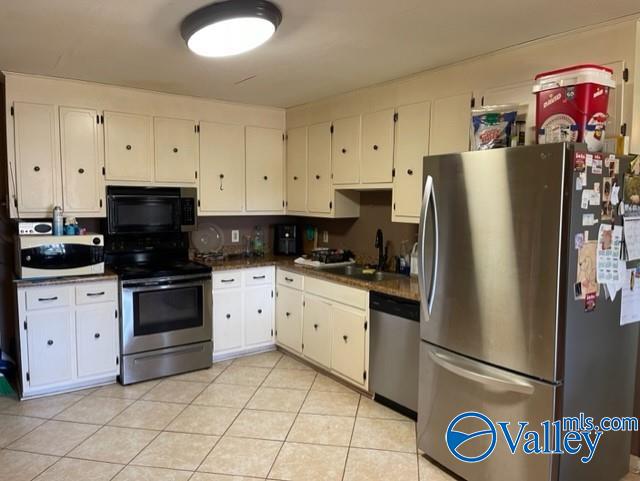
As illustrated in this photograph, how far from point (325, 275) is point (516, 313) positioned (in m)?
1.80

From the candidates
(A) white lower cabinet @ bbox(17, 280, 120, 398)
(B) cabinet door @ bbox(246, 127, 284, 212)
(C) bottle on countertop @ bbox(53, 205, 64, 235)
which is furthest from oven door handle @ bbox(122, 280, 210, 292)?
(B) cabinet door @ bbox(246, 127, 284, 212)

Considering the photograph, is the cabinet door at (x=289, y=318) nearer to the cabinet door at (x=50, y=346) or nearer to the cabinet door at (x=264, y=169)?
the cabinet door at (x=264, y=169)

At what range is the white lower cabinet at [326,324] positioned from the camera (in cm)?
329

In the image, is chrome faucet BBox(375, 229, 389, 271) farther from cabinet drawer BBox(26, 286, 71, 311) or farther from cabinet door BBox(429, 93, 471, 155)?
cabinet drawer BBox(26, 286, 71, 311)

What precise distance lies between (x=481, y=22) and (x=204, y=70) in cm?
186

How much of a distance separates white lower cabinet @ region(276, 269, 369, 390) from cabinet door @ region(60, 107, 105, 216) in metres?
1.69

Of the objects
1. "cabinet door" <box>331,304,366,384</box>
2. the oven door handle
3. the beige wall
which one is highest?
the beige wall

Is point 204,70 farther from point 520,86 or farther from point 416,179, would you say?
point 520,86

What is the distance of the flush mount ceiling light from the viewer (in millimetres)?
2041

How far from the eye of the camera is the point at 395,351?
300cm

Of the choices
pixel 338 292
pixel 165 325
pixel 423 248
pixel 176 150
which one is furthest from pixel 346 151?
pixel 165 325

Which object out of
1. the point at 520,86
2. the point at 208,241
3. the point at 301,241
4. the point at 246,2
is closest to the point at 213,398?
the point at 208,241

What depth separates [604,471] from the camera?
2.20 meters

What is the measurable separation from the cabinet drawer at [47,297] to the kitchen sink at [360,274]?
6.44 ft
